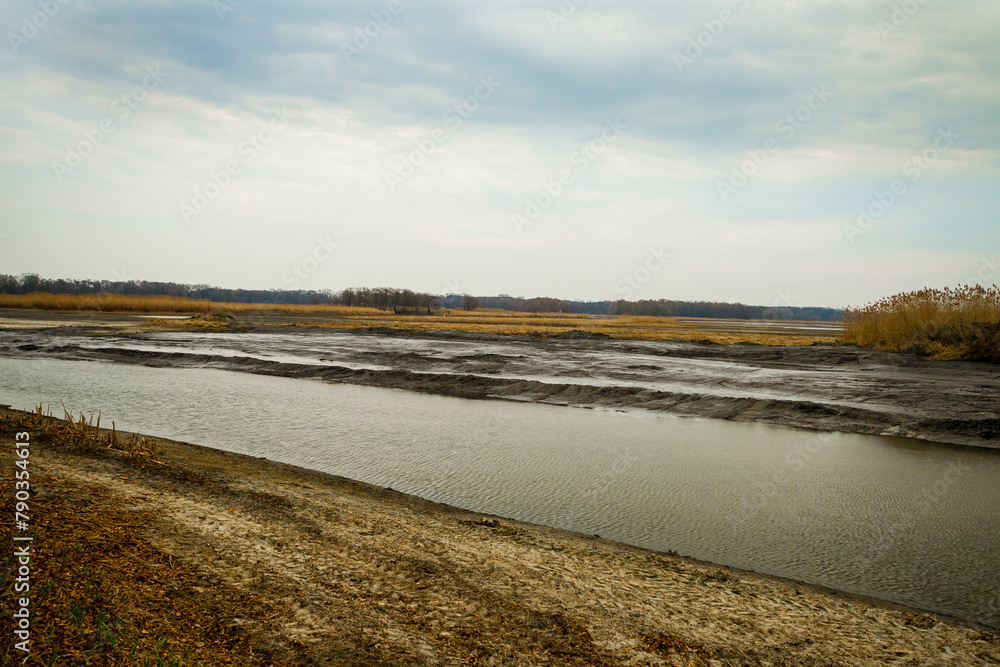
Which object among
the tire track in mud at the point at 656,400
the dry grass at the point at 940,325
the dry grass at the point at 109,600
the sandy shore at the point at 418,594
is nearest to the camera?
the dry grass at the point at 109,600

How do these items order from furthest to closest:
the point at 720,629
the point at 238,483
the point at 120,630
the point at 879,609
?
the point at 238,483 < the point at 879,609 < the point at 720,629 < the point at 120,630

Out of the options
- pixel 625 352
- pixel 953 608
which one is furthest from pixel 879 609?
pixel 625 352

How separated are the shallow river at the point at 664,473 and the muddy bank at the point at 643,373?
1589 mm

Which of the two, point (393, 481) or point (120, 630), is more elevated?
point (120, 630)

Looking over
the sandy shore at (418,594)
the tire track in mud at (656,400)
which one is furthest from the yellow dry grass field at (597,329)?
the sandy shore at (418,594)

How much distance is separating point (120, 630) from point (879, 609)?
5598 millimetres

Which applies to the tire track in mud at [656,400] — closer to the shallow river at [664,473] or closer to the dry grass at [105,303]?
the shallow river at [664,473]

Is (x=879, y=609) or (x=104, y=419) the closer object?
(x=879, y=609)

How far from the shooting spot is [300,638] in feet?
11.6

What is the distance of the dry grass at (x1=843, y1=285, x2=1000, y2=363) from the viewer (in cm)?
2391

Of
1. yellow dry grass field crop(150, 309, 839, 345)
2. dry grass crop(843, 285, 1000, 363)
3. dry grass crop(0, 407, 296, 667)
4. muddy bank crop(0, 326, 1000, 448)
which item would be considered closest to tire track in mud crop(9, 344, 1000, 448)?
muddy bank crop(0, 326, 1000, 448)

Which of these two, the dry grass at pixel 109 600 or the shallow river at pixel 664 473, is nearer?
the dry grass at pixel 109 600

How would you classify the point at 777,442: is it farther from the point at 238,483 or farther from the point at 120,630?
the point at 120,630

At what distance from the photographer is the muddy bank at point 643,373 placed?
1452 cm
